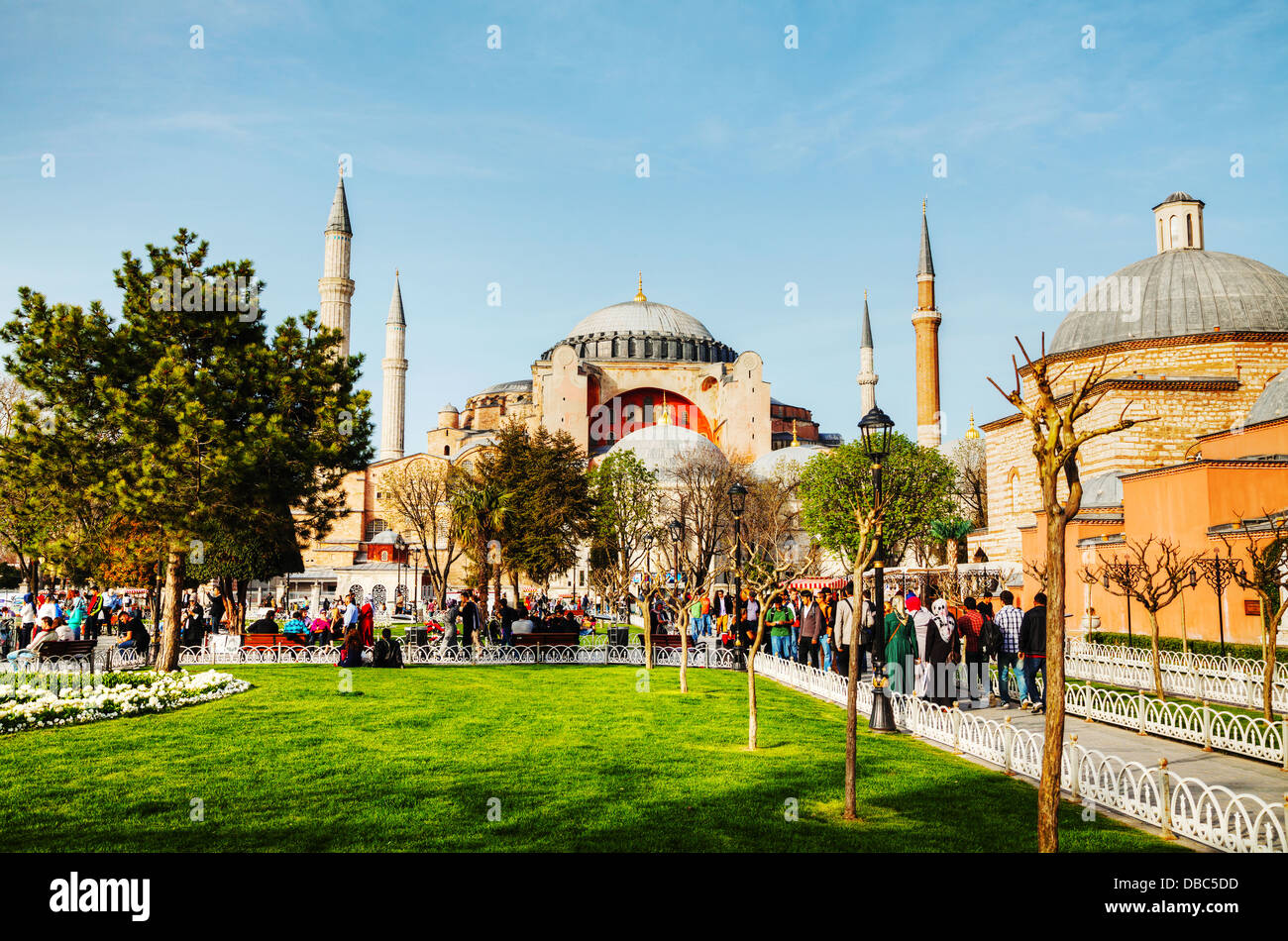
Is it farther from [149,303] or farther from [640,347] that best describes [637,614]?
[640,347]

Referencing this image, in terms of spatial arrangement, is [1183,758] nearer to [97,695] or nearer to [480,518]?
[97,695]

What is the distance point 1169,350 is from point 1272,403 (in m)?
6.27

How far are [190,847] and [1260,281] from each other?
3142 cm

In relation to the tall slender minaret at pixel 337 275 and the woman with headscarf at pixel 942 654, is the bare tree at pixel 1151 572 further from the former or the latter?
the tall slender minaret at pixel 337 275

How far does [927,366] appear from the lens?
41.0 metres

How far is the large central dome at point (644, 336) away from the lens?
57.2 meters

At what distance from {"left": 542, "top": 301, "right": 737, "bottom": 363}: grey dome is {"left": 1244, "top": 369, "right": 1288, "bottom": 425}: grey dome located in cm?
A: 3689

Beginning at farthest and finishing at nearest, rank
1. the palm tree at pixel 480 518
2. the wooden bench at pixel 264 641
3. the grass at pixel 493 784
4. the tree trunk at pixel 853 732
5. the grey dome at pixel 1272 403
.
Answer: the palm tree at pixel 480 518, the grey dome at pixel 1272 403, the wooden bench at pixel 264 641, the tree trunk at pixel 853 732, the grass at pixel 493 784

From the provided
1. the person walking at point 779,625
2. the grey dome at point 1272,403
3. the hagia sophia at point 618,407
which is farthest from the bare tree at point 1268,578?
the hagia sophia at point 618,407

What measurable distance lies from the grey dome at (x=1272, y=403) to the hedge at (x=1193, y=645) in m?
6.75

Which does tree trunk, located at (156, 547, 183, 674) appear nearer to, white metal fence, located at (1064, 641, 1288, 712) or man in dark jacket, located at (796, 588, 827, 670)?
man in dark jacket, located at (796, 588, 827, 670)

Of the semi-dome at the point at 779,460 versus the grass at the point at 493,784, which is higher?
the semi-dome at the point at 779,460
